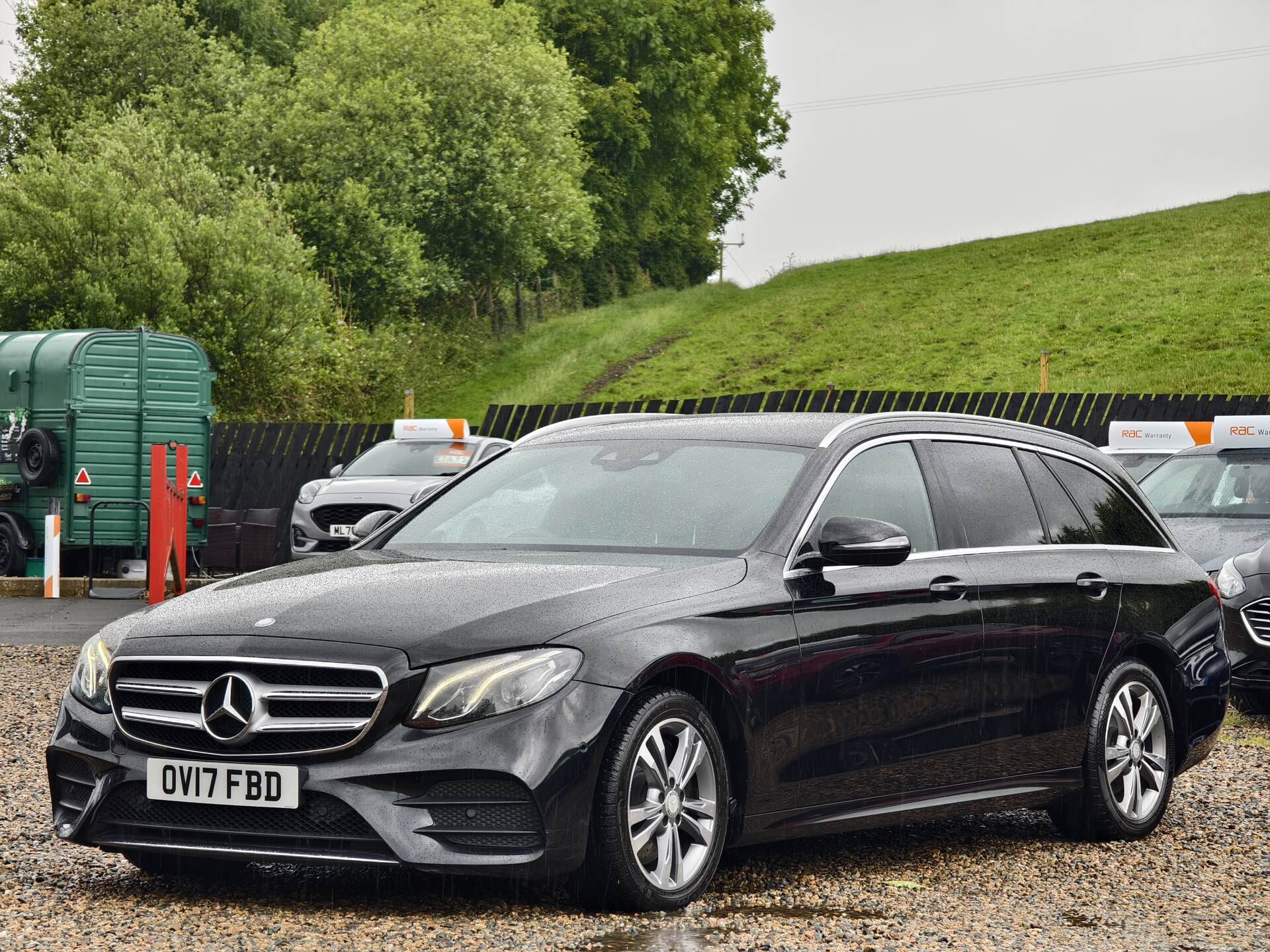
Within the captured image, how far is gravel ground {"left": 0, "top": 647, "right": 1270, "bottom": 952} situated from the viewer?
16.3ft

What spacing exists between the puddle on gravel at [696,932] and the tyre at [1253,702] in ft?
21.2

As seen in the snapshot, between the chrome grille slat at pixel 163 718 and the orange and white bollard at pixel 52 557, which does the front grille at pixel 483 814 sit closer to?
the chrome grille slat at pixel 163 718

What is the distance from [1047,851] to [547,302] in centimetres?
5818

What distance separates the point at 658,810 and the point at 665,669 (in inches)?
16.4

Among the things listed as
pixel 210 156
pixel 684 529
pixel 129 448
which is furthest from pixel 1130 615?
pixel 210 156

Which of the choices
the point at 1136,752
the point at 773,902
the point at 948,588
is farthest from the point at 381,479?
the point at 773,902

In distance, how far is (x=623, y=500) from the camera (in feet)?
20.7

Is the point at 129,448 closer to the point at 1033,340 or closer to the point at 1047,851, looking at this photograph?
the point at 1047,851

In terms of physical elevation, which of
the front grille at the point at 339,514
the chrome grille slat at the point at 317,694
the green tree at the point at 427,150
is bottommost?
the front grille at the point at 339,514

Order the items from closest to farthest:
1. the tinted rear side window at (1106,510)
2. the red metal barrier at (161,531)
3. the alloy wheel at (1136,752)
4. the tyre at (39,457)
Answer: the alloy wheel at (1136,752)
the tinted rear side window at (1106,510)
the red metal barrier at (161,531)
the tyre at (39,457)

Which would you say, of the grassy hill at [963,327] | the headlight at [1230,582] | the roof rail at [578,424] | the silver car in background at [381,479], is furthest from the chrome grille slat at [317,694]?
the grassy hill at [963,327]

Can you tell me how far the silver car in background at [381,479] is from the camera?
2023 cm

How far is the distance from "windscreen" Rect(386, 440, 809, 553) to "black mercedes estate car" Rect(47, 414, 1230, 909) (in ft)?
0.05

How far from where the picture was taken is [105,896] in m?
5.48
